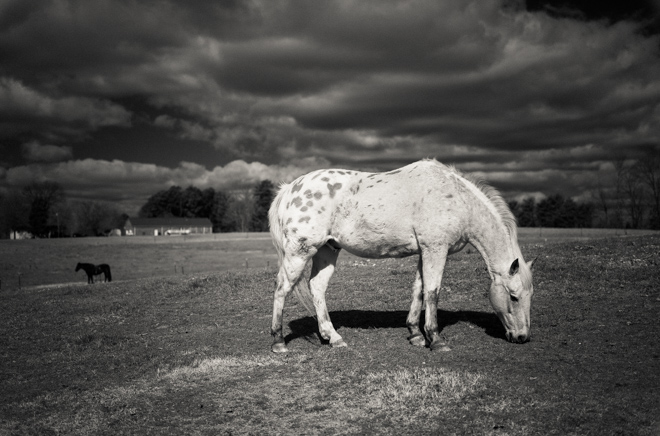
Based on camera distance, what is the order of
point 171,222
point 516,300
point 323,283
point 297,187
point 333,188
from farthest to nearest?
point 171,222, point 323,283, point 297,187, point 333,188, point 516,300

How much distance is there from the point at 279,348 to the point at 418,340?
2420 millimetres

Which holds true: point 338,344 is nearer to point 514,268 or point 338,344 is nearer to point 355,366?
point 355,366

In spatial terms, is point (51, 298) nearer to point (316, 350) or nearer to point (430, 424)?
point (316, 350)

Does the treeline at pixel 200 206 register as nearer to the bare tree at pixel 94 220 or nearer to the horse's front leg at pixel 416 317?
the bare tree at pixel 94 220

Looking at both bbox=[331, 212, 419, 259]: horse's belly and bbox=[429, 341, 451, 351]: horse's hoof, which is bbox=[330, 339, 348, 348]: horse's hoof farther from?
bbox=[331, 212, 419, 259]: horse's belly

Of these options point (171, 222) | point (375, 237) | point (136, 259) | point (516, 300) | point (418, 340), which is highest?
point (171, 222)

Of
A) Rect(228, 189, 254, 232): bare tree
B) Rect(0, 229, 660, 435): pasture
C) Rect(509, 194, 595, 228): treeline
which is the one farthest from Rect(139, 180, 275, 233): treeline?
Rect(0, 229, 660, 435): pasture

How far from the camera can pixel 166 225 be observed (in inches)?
5271

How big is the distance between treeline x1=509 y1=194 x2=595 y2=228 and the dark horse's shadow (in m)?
80.4

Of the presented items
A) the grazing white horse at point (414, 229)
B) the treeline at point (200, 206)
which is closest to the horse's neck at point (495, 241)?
the grazing white horse at point (414, 229)

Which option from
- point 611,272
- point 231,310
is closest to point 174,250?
point 231,310

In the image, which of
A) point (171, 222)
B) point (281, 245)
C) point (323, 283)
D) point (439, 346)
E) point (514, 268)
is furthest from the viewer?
point (171, 222)

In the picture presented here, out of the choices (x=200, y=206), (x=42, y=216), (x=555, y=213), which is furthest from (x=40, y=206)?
(x=555, y=213)

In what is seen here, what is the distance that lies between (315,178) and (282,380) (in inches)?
144
